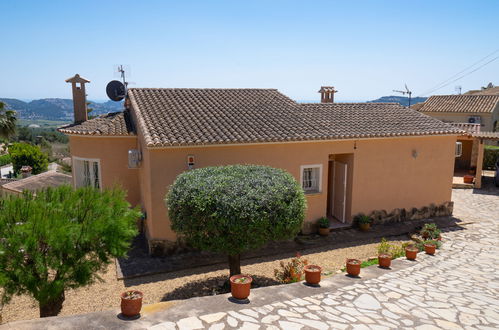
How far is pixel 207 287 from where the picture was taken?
396 inches

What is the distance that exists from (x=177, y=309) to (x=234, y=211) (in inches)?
95.9

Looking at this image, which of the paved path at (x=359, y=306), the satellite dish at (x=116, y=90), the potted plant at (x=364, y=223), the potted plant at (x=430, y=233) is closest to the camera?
the paved path at (x=359, y=306)

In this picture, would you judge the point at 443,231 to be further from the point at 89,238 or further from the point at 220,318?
the point at 89,238

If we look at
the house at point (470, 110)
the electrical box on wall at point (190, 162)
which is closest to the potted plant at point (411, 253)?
the electrical box on wall at point (190, 162)

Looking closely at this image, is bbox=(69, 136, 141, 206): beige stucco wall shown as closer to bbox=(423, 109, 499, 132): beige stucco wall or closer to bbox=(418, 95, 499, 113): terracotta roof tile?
bbox=(423, 109, 499, 132): beige stucco wall

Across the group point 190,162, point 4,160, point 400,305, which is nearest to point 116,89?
point 190,162

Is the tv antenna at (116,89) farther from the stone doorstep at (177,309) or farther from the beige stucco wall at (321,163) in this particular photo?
the stone doorstep at (177,309)

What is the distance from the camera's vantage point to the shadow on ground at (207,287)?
31.5 ft

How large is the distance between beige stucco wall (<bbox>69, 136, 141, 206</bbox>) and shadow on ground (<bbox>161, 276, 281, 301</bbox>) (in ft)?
18.3

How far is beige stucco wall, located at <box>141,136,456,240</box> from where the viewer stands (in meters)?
12.1

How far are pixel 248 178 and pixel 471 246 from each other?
8836mm

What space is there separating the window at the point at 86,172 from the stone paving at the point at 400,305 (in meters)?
9.73

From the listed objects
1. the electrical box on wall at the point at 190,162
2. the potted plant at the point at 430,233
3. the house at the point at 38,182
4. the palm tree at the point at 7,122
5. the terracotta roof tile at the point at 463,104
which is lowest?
the potted plant at the point at 430,233

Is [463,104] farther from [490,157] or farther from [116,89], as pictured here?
[116,89]
